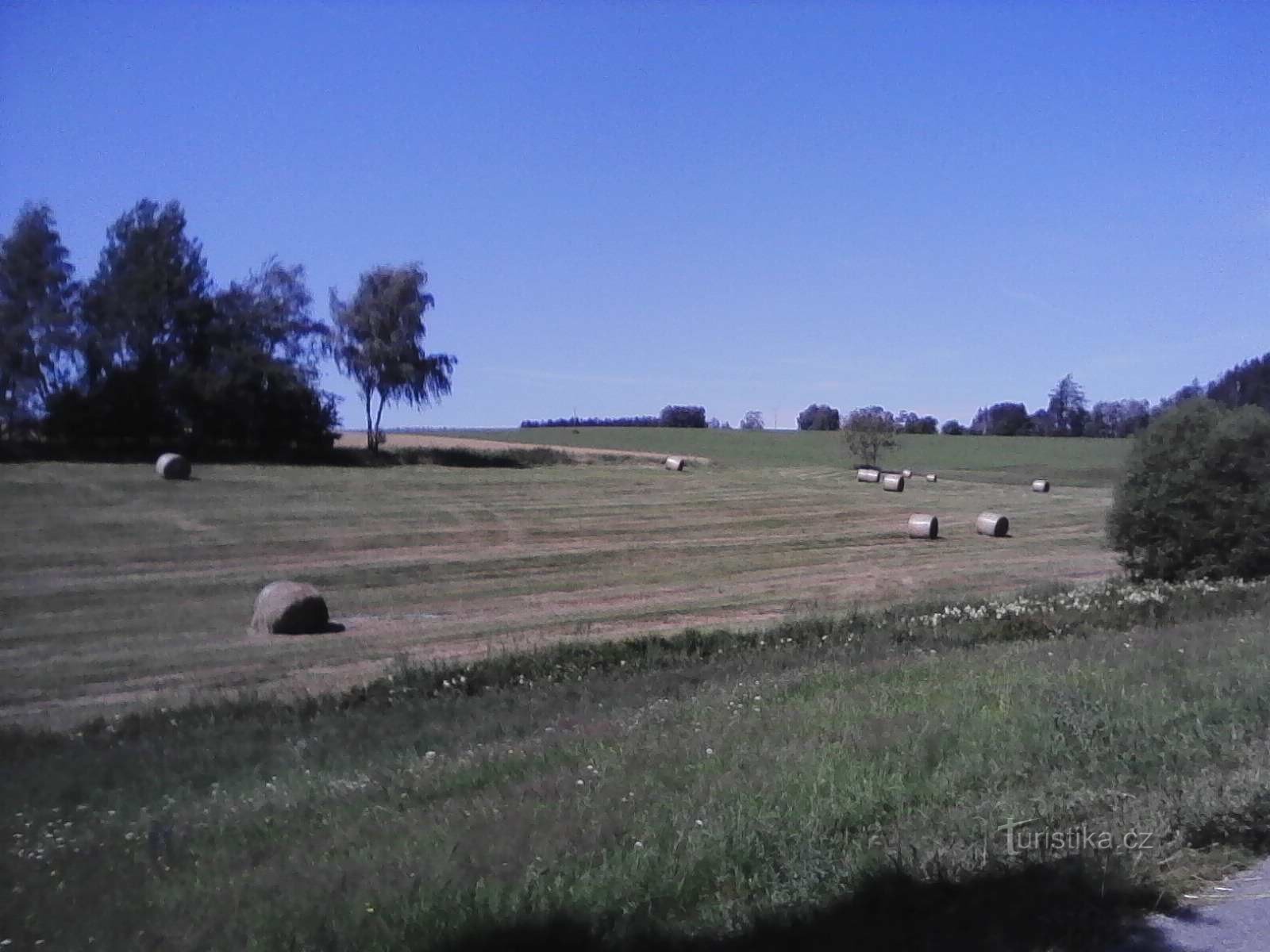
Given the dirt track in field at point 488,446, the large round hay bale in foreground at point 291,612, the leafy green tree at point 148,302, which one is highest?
the leafy green tree at point 148,302

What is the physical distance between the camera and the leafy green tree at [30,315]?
36.4m

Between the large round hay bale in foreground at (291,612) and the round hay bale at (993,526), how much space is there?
25158 mm

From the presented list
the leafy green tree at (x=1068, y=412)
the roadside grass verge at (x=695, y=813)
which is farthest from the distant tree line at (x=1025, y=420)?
the roadside grass verge at (x=695, y=813)

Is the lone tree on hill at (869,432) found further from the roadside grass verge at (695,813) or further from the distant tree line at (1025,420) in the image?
the roadside grass verge at (695,813)

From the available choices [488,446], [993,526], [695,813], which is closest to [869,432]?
[488,446]

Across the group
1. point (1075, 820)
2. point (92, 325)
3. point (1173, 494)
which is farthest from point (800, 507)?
A: point (1075, 820)

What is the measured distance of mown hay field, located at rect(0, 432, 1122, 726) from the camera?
2077 centimetres

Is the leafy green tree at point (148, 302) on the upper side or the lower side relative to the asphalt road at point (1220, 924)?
upper

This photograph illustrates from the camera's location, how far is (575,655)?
17.6 metres

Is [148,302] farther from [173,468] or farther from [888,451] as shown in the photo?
[888,451]

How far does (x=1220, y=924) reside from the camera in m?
5.15

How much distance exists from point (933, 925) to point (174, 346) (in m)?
51.6

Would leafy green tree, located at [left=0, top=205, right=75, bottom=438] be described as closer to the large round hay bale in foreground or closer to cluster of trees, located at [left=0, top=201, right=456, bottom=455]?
cluster of trees, located at [left=0, top=201, right=456, bottom=455]

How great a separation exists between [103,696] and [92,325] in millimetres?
31890
